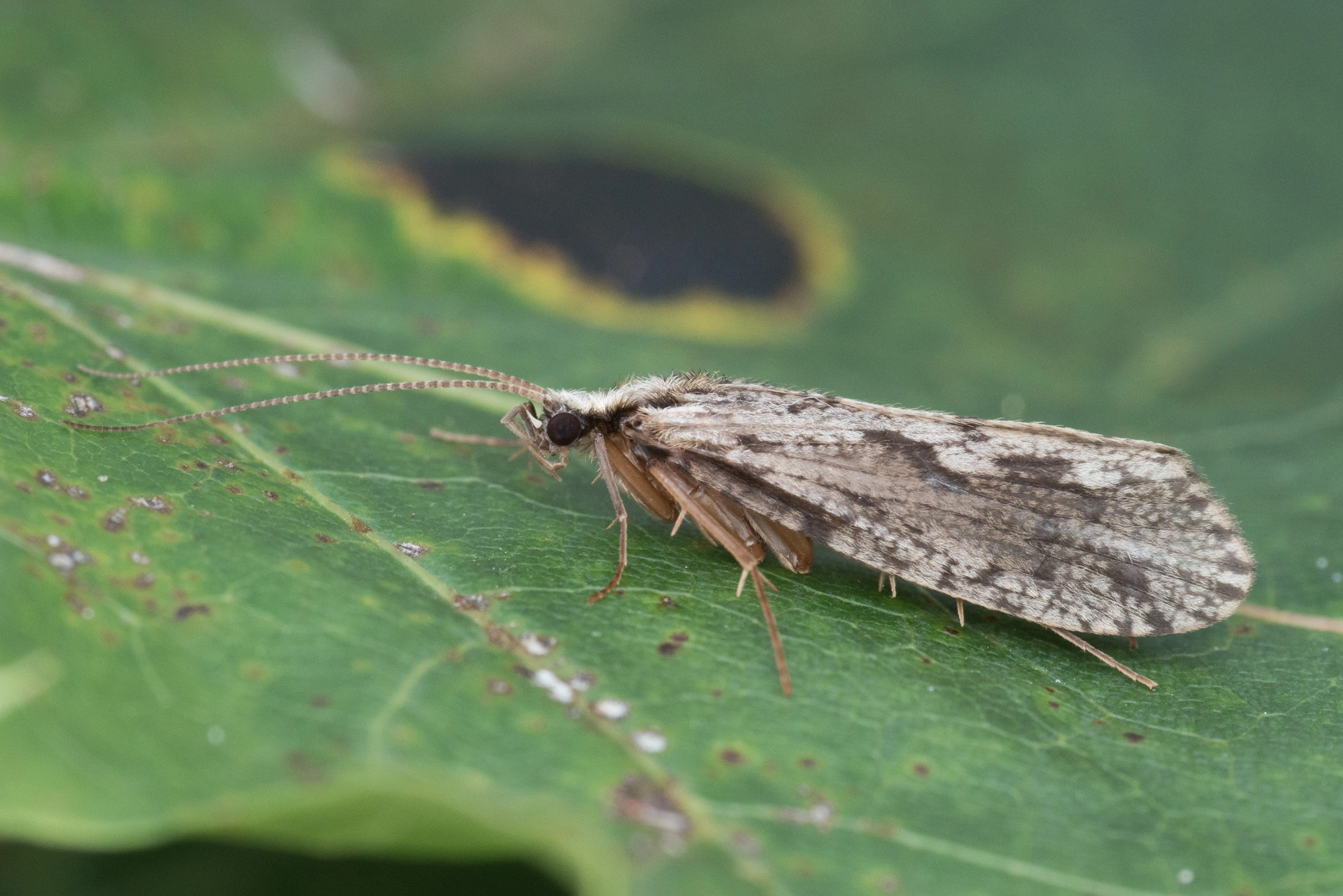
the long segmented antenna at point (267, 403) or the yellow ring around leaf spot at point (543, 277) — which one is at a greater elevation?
the yellow ring around leaf spot at point (543, 277)

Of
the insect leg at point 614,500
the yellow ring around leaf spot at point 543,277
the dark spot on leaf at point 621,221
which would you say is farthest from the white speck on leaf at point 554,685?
the dark spot on leaf at point 621,221

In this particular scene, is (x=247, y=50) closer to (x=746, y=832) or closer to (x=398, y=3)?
(x=398, y=3)

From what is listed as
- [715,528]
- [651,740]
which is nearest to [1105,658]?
[715,528]

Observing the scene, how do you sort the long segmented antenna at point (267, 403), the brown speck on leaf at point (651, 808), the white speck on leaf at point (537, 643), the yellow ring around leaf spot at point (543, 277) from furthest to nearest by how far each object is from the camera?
the yellow ring around leaf spot at point (543, 277) → the long segmented antenna at point (267, 403) → the white speck on leaf at point (537, 643) → the brown speck on leaf at point (651, 808)

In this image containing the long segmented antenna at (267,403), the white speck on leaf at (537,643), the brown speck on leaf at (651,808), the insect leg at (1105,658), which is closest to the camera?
the brown speck on leaf at (651,808)

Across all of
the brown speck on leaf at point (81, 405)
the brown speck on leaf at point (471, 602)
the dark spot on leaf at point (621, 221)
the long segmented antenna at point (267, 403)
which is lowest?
the brown speck on leaf at point (471, 602)

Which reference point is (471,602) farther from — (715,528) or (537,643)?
(715,528)

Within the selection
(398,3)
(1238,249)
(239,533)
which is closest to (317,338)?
(239,533)

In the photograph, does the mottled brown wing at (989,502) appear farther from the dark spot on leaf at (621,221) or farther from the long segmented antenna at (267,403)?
the dark spot on leaf at (621,221)
